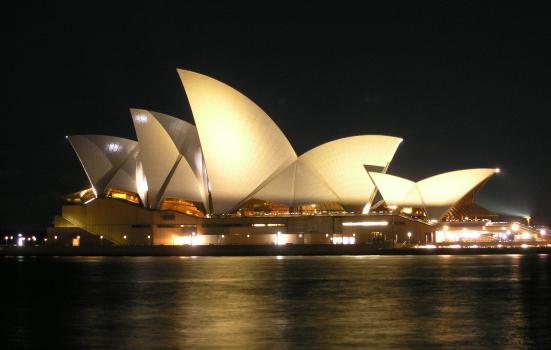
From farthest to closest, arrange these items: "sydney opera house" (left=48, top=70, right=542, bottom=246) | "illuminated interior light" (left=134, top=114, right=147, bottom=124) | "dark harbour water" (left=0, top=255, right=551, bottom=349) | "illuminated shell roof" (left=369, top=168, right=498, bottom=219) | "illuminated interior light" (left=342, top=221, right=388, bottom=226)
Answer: "illuminated interior light" (left=342, top=221, right=388, bottom=226) < "illuminated shell roof" (left=369, top=168, right=498, bottom=219) < "sydney opera house" (left=48, top=70, right=542, bottom=246) < "illuminated interior light" (left=134, top=114, right=147, bottom=124) < "dark harbour water" (left=0, top=255, right=551, bottom=349)

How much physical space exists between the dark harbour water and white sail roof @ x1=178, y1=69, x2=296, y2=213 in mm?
21825

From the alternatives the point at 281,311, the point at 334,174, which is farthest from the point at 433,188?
the point at 281,311

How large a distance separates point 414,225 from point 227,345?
176 feet

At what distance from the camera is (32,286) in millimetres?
32250

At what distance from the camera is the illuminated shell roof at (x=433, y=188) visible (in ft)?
216

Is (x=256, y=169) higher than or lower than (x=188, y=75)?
lower

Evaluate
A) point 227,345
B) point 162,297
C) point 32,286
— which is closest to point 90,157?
point 32,286

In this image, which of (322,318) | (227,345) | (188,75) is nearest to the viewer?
(227,345)

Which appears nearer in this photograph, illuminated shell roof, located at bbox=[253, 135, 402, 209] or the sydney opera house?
the sydney opera house

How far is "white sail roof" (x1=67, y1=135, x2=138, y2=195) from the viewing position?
2537 inches

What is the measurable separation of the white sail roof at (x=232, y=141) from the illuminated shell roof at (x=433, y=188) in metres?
9.46

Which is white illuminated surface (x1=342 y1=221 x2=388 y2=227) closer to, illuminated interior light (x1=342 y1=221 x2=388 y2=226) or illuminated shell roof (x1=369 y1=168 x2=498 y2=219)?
illuminated interior light (x1=342 y1=221 x2=388 y2=226)

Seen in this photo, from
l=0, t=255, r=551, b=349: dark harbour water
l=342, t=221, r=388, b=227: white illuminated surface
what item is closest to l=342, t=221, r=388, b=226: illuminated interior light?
l=342, t=221, r=388, b=227: white illuminated surface

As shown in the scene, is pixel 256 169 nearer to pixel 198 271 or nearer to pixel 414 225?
pixel 414 225
